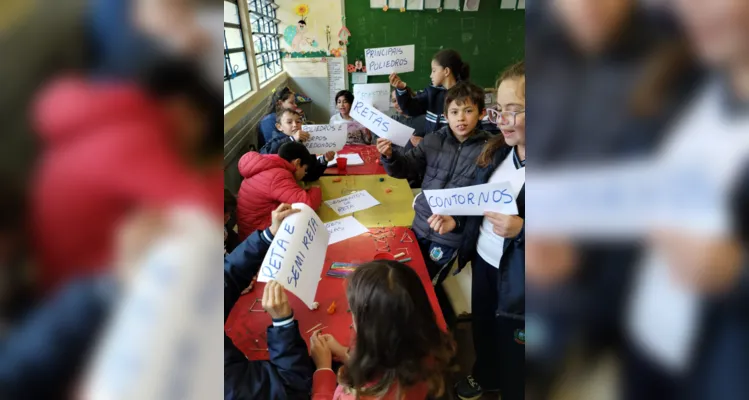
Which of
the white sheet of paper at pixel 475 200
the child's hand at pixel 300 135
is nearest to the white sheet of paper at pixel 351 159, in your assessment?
the child's hand at pixel 300 135

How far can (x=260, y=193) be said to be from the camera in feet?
5.60

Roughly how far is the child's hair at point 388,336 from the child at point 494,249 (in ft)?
0.63

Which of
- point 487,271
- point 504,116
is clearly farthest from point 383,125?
point 504,116

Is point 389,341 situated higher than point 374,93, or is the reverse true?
point 374,93

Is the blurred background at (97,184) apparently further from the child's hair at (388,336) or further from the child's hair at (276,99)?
the child's hair at (276,99)

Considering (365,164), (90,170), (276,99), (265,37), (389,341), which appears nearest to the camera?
(90,170)

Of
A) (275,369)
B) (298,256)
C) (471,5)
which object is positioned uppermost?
(471,5)

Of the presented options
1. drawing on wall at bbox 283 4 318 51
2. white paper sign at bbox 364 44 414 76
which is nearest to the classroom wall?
white paper sign at bbox 364 44 414 76

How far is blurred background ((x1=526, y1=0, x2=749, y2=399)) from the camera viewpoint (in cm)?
20

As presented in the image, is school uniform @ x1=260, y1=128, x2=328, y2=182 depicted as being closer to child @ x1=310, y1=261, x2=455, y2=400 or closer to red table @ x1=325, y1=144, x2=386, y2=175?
red table @ x1=325, y1=144, x2=386, y2=175

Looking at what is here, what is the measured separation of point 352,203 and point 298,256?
3.39 ft

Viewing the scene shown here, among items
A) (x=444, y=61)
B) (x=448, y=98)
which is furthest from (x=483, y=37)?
(x=448, y=98)

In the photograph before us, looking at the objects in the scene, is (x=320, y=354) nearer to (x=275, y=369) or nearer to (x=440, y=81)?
(x=275, y=369)

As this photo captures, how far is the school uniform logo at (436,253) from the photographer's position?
5.14 ft
